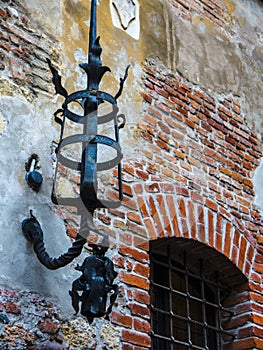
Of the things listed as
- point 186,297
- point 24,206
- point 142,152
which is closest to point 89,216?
point 24,206

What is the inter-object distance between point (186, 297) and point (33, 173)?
1.35 m

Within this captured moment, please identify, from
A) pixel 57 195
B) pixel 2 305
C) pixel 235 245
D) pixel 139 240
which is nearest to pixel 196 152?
pixel 235 245

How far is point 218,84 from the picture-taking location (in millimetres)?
4812

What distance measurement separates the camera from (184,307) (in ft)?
13.0

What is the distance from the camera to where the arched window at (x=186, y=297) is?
12.3 feet

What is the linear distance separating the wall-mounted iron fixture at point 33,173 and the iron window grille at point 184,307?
101 centimetres

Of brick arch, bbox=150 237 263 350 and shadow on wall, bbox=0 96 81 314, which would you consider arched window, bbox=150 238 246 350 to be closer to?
brick arch, bbox=150 237 263 350

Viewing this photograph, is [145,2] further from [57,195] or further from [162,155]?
[57,195]

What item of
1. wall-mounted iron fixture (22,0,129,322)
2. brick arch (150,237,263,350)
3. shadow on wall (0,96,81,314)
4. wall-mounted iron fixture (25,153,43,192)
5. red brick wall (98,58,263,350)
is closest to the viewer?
wall-mounted iron fixture (22,0,129,322)

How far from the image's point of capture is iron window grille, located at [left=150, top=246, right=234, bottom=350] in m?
3.74

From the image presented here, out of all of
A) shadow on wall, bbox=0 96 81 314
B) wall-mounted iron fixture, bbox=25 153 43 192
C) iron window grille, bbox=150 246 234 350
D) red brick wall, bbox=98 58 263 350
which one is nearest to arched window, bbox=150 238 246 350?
iron window grille, bbox=150 246 234 350

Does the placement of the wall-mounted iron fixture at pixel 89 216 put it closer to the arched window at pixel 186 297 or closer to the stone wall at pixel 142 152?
the stone wall at pixel 142 152

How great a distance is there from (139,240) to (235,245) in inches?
34.9

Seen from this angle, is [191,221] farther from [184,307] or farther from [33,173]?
[33,173]
